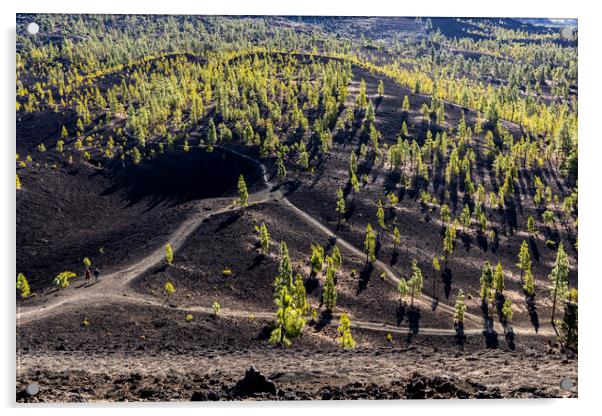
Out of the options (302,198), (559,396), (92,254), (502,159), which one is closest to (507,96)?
(502,159)

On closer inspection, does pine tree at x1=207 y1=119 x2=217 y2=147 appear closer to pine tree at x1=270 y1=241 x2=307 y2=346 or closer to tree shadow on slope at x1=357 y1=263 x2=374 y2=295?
pine tree at x1=270 y1=241 x2=307 y2=346

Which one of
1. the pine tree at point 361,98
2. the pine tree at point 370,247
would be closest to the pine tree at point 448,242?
the pine tree at point 370,247

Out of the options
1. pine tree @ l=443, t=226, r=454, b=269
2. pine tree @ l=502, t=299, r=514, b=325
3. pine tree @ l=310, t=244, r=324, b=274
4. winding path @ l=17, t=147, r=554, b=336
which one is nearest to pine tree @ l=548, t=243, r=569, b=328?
winding path @ l=17, t=147, r=554, b=336

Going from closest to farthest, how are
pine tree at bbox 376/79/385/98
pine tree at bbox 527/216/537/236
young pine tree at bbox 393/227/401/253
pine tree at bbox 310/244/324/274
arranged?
pine tree at bbox 310/244/324/274 < young pine tree at bbox 393/227/401/253 < pine tree at bbox 527/216/537/236 < pine tree at bbox 376/79/385/98

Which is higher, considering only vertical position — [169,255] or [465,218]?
[465,218]

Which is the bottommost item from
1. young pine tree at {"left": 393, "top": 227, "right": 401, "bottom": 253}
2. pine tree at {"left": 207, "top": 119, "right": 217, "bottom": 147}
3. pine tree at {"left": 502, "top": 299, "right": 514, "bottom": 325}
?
pine tree at {"left": 502, "top": 299, "right": 514, "bottom": 325}

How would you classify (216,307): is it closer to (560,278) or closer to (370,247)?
(370,247)

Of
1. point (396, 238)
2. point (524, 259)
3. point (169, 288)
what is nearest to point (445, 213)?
point (396, 238)

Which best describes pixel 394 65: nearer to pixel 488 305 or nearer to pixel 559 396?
pixel 488 305
